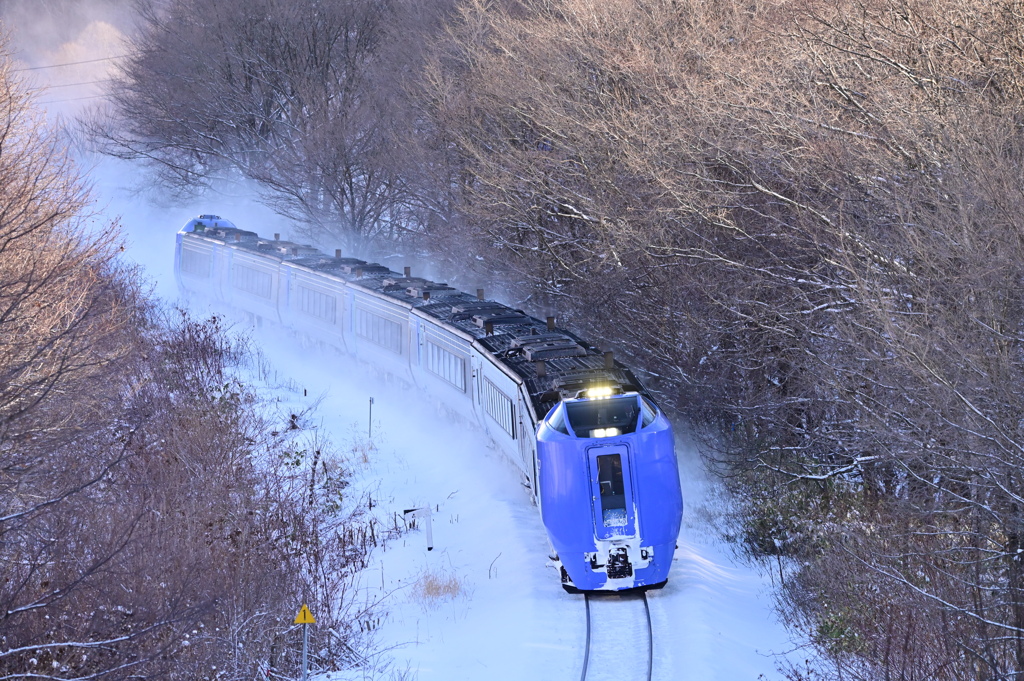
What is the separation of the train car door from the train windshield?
32cm

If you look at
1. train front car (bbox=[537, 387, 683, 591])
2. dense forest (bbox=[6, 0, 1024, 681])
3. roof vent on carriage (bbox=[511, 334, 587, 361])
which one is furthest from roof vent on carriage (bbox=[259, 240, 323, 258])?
train front car (bbox=[537, 387, 683, 591])

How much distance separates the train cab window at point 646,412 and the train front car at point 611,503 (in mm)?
113

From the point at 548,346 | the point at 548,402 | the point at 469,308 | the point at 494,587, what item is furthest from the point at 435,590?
the point at 469,308

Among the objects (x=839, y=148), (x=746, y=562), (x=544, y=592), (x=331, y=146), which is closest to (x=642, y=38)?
(x=839, y=148)

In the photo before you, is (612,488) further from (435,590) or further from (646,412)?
(435,590)

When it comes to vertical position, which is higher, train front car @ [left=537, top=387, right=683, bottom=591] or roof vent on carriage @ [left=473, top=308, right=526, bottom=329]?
roof vent on carriage @ [left=473, top=308, right=526, bottom=329]

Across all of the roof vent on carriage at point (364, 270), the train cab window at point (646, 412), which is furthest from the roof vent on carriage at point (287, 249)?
the train cab window at point (646, 412)

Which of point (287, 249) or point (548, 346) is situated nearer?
point (548, 346)

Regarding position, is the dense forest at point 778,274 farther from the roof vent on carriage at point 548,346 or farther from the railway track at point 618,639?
the roof vent on carriage at point 548,346

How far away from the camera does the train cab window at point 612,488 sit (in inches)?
530

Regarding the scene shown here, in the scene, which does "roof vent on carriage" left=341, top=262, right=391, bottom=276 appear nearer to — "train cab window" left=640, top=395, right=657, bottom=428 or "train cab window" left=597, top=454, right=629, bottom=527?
"train cab window" left=640, top=395, right=657, bottom=428

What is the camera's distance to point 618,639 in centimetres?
1258

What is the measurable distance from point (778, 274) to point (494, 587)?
7710 mm

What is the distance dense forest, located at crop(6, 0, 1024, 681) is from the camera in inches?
458
